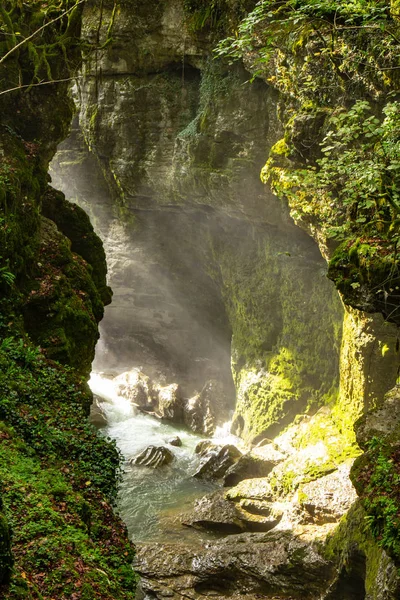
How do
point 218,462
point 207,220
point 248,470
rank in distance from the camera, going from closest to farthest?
point 248,470
point 218,462
point 207,220

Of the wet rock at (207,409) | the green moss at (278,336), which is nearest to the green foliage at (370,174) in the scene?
the green moss at (278,336)

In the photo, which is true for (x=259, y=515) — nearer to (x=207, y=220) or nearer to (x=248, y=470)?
(x=248, y=470)

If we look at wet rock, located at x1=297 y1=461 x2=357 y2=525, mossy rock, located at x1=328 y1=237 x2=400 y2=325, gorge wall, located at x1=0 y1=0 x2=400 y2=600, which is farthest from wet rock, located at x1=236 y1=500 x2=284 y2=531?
mossy rock, located at x1=328 y1=237 x2=400 y2=325

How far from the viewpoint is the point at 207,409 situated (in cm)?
2300

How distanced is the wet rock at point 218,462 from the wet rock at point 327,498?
4349 mm

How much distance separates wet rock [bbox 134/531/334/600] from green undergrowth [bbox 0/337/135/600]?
415 cm

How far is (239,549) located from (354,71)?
1183 centimetres

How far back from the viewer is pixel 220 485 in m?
15.9

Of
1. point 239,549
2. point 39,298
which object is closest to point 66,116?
point 39,298

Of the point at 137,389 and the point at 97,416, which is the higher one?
the point at 137,389

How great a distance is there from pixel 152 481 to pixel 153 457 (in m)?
1.39

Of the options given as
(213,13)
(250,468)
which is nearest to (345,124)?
(213,13)

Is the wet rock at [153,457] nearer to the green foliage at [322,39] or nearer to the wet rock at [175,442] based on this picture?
the wet rock at [175,442]

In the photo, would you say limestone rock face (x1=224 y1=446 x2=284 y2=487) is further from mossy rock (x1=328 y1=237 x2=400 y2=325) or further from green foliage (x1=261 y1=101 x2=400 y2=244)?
green foliage (x1=261 y1=101 x2=400 y2=244)
